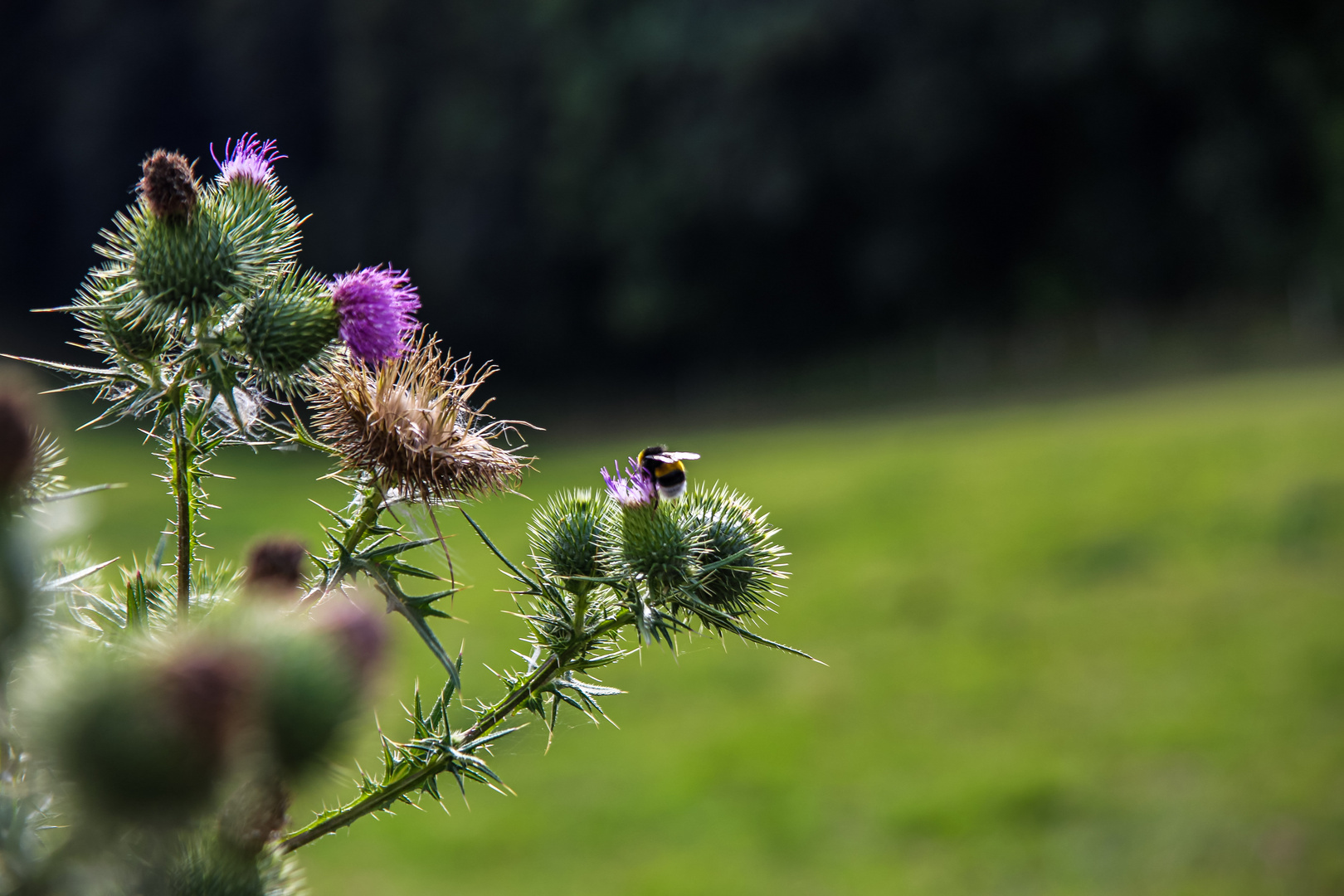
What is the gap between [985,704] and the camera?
11.7 meters

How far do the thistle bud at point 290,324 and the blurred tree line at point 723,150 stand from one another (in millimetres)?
29416

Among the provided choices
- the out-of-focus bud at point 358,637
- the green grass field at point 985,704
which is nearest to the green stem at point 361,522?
the out-of-focus bud at point 358,637

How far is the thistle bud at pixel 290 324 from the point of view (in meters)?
1.43

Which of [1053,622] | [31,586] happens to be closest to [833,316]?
[1053,622]

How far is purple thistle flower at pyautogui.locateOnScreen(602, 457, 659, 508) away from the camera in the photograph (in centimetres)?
188

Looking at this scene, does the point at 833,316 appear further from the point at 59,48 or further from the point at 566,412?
the point at 59,48

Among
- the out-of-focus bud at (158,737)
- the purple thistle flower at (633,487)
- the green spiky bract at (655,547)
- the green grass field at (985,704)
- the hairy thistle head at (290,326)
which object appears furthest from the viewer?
the green grass field at (985,704)

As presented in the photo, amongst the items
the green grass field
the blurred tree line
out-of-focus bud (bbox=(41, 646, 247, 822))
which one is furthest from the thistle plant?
the blurred tree line

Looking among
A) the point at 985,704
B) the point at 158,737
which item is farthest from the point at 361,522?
the point at 985,704

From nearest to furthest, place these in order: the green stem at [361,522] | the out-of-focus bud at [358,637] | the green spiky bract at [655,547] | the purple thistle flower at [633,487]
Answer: the out-of-focus bud at [358,637], the green stem at [361,522], the green spiky bract at [655,547], the purple thistle flower at [633,487]

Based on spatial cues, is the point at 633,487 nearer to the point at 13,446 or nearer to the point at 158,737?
the point at 13,446

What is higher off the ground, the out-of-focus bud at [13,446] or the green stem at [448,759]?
the out-of-focus bud at [13,446]

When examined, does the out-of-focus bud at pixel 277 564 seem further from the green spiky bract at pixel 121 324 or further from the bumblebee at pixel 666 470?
the bumblebee at pixel 666 470

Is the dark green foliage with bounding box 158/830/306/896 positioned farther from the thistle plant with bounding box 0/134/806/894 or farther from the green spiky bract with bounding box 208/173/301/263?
the green spiky bract with bounding box 208/173/301/263
